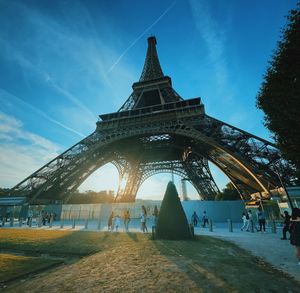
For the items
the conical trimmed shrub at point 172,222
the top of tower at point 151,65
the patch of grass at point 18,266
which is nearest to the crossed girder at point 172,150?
the conical trimmed shrub at point 172,222

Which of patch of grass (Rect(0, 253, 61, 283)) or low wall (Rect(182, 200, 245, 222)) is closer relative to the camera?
patch of grass (Rect(0, 253, 61, 283))

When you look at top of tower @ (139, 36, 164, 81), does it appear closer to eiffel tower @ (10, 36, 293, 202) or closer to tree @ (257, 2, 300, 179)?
eiffel tower @ (10, 36, 293, 202)

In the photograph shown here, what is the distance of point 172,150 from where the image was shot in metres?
37.6

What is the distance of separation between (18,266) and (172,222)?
8.04 meters

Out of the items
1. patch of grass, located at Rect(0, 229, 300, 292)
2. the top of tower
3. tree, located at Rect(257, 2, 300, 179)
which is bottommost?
patch of grass, located at Rect(0, 229, 300, 292)

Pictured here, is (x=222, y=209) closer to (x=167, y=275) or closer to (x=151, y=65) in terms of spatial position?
(x=167, y=275)

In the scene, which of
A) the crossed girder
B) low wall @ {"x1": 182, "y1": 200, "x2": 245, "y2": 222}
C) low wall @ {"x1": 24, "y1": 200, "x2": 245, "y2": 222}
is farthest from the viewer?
low wall @ {"x1": 24, "y1": 200, "x2": 245, "y2": 222}

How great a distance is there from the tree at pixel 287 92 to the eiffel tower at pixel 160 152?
283 inches

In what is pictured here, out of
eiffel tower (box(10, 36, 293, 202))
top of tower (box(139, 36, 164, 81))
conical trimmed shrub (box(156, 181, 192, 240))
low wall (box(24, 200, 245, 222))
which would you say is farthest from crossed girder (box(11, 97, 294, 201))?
top of tower (box(139, 36, 164, 81))

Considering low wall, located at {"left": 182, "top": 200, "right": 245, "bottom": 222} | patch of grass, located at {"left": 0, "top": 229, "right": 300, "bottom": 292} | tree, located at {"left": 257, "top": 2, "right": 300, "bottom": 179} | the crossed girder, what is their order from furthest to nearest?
low wall, located at {"left": 182, "top": 200, "right": 245, "bottom": 222}, the crossed girder, tree, located at {"left": 257, "top": 2, "right": 300, "bottom": 179}, patch of grass, located at {"left": 0, "top": 229, "right": 300, "bottom": 292}

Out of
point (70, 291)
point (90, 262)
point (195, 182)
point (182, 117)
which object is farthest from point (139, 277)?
point (195, 182)

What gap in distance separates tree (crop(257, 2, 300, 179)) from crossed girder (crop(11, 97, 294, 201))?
7.35m

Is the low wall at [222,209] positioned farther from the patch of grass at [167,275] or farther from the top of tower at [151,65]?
the top of tower at [151,65]

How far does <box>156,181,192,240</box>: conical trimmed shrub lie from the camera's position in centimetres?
1154
